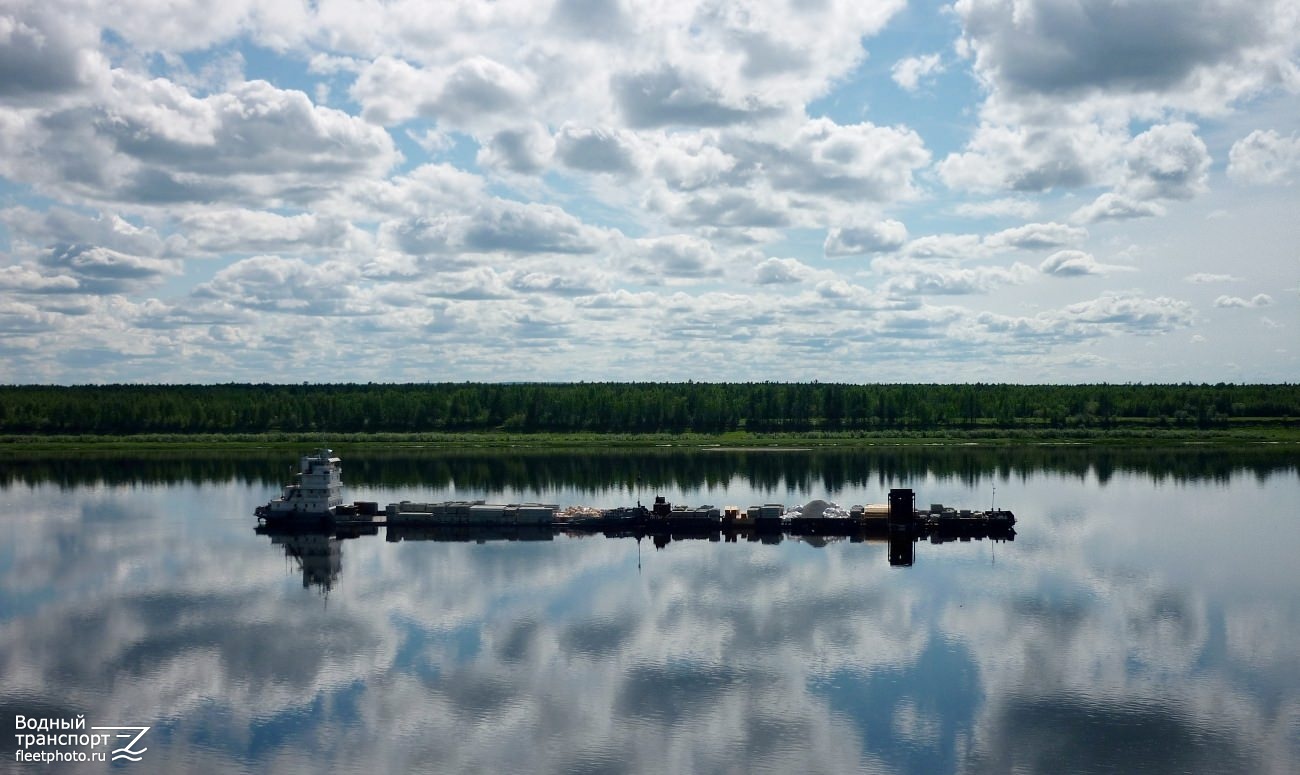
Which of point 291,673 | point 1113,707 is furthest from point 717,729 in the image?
point 291,673

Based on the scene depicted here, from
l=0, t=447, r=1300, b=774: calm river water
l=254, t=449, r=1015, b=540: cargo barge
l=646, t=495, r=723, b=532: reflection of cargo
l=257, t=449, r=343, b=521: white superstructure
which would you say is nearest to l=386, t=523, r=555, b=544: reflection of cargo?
l=254, t=449, r=1015, b=540: cargo barge

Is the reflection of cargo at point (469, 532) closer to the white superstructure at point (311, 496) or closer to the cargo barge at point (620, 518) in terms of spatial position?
the cargo barge at point (620, 518)

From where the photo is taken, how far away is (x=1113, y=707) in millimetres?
53062

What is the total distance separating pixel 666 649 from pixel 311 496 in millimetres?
70242

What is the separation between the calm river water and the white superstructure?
219 inches

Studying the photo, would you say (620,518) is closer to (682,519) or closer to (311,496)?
(682,519)

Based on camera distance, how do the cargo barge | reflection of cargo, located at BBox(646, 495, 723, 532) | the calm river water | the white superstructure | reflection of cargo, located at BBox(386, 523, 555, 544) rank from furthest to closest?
the white superstructure < reflection of cargo, located at BBox(386, 523, 555, 544) < reflection of cargo, located at BBox(646, 495, 723, 532) < the cargo barge < the calm river water

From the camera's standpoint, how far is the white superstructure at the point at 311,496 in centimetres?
11794

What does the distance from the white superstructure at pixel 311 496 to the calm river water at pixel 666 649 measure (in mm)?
5571

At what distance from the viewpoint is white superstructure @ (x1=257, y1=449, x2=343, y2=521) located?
4643 inches

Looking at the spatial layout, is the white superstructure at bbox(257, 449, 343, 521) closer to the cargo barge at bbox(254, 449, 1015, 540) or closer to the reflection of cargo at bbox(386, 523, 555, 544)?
the cargo barge at bbox(254, 449, 1015, 540)

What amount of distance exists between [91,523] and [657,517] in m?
69.4

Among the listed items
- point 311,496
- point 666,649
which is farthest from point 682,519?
point 666,649

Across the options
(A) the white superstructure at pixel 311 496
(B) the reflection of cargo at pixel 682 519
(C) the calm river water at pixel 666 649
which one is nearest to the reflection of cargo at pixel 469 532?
(C) the calm river water at pixel 666 649
